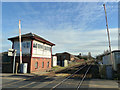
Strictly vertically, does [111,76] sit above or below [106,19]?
below

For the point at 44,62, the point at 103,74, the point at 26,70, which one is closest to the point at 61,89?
the point at 103,74

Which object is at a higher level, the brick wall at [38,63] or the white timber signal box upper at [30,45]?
the white timber signal box upper at [30,45]

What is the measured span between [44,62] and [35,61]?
11.8ft

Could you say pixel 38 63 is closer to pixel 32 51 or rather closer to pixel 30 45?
pixel 32 51

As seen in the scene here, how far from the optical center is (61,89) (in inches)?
281

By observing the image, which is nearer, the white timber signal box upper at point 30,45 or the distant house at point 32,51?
the distant house at point 32,51

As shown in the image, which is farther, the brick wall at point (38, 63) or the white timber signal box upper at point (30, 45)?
the white timber signal box upper at point (30, 45)

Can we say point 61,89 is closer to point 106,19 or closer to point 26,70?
point 26,70

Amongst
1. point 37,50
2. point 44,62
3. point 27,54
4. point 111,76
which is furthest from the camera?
point 44,62

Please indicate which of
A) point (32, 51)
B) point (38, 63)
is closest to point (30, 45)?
point (32, 51)

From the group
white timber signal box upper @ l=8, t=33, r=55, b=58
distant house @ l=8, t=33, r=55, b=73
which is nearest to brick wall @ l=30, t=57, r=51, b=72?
distant house @ l=8, t=33, r=55, b=73

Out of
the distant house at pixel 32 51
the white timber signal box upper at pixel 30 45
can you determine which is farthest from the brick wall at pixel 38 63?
the white timber signal box upper at pixel 30 45

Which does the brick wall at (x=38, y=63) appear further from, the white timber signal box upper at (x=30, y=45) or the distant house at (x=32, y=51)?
the white timber signal box upper at (x=30, y=45)

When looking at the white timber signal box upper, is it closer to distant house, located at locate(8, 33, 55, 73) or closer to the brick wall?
distant house, located at locate(8, 33, 55, 73)
